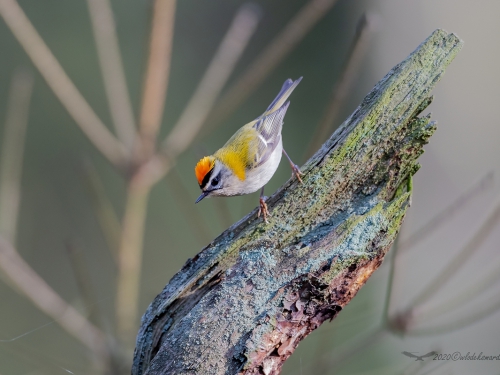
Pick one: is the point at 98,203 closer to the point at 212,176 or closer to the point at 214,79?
the point at 212,176

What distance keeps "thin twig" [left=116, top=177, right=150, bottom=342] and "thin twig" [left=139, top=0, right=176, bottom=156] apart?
0.20 meters

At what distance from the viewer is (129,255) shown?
1740 millimetres

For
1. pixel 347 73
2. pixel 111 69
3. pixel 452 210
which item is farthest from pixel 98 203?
pixel 452 210

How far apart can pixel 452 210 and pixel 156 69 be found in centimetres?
109

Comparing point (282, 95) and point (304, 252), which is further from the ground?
point (282, 95)

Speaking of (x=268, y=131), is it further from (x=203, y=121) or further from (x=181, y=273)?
(x=181, y=273)

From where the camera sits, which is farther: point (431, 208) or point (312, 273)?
point (431, 208)

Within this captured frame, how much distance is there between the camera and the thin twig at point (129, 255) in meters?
1.72

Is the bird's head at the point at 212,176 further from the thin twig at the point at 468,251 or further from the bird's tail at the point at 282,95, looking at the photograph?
the thin twig at the point at 468,251

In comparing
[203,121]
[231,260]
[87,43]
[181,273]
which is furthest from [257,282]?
[87,43]

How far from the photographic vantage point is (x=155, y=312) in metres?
1.24

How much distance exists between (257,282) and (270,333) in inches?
5.2

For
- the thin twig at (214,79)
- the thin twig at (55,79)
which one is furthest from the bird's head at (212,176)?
the thin twig at (55,79)

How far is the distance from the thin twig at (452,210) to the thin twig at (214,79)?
0.90 meters
